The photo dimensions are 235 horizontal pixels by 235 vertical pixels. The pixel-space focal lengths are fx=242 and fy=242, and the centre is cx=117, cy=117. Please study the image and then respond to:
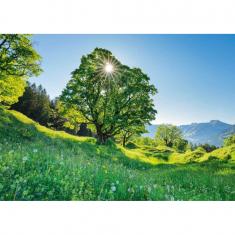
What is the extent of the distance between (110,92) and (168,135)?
7712 centimetres

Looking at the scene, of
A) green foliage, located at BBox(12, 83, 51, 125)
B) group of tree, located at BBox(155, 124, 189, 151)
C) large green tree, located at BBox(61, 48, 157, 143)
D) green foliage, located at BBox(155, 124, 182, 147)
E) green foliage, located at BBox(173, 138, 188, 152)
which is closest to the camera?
large green tree, located at BBox(61, 48, 157, 143)

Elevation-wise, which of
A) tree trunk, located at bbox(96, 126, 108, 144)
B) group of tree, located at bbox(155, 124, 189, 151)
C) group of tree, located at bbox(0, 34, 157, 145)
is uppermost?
→ group of tree, located at bbox(155, 124, 189, 151)

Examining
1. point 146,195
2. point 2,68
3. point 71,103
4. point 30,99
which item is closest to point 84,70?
point 71,103

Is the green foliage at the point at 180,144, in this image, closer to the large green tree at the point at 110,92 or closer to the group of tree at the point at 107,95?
the group of tree at the point at 107,95

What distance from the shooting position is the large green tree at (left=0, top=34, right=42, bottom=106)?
646 inches

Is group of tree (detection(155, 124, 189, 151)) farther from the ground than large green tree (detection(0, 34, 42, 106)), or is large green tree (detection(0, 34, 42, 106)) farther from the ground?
group of tree (detection(155, 124, 189, 151))

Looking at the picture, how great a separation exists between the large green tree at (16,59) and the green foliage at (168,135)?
82.0 meters

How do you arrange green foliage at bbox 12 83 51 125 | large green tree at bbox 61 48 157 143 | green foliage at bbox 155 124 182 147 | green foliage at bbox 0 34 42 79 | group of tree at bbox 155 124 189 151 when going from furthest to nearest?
1. green foliage at bbox 155 124 182 147
2. group of tree at bbox 155 124 189 151
3. green foliage at bbox 12 83 51 125
4. large green tree at bbox 61 48 157 143
5. green foliage at bbox 0 34 42 79

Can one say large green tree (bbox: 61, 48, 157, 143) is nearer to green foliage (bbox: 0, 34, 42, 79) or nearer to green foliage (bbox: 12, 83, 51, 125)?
green foliage (bbox: 0, 34, 42, 79)

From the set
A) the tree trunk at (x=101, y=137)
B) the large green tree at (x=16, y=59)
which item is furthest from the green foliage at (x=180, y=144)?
the large green tree at (x=16, y=59)

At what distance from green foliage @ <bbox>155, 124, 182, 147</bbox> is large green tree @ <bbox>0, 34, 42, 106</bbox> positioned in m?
82.0

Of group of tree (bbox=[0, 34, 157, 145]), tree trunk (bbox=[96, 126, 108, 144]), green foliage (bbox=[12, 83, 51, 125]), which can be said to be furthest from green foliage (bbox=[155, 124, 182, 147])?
group of tree (bbox=[0, 34, 157, 145])
